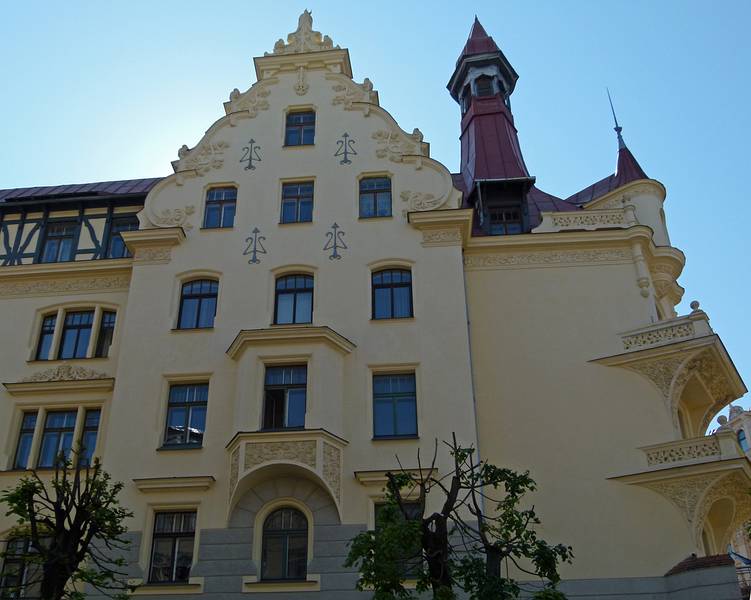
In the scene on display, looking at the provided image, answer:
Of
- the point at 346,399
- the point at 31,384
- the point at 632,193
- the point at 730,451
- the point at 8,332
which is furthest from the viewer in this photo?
the point at 632,193

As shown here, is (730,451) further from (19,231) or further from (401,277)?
(19,231)

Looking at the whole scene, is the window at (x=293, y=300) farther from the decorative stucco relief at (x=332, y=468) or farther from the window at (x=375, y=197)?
the decorative stucco relief at (x=332, y=468)

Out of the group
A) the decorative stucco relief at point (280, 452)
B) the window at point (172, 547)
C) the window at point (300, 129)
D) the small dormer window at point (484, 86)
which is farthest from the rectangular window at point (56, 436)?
the small dormer window at point (484, 86)

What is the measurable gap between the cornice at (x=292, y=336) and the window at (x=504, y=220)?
6.03 m

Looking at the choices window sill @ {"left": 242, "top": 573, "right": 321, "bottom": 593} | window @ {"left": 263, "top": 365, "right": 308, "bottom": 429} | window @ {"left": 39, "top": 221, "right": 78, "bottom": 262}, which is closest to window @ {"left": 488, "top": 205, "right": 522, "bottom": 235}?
window @ {"left": 263, "top": 365, "right": 308, "bottom": 429}

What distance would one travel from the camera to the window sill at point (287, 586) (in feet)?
53.7

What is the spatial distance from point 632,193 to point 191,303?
13146mm

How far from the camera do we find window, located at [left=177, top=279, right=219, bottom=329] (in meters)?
20.0

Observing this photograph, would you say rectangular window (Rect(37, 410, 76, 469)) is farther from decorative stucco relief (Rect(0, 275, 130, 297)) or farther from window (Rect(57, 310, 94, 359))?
decorative stucco relief (Rect(0, 275, 130, 297))

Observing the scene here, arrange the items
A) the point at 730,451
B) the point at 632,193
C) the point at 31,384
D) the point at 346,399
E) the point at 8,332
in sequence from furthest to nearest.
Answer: the point at 632,193 < the point at 8,332 < the point at 31,384 < the point at 346,399 < the point at 730,451

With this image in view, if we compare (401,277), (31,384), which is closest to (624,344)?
(401,277)

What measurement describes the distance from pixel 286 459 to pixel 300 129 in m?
10.2

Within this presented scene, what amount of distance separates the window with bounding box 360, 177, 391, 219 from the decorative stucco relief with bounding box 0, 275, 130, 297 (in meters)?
6.84

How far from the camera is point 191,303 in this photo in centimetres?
2042
